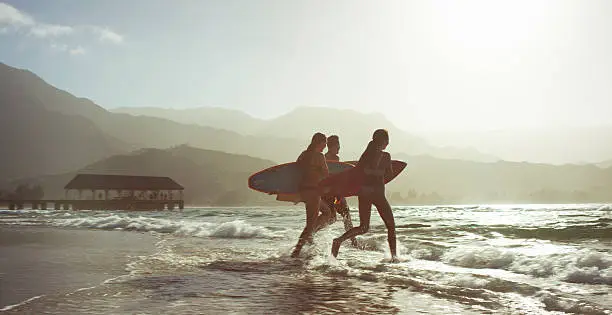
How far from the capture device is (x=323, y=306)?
4867 millimetres

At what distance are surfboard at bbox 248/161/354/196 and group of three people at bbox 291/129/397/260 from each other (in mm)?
549

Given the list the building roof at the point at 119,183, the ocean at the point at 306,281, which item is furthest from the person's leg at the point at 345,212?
the building roof at the point at 119,183

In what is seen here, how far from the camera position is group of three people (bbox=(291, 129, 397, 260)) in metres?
8.41

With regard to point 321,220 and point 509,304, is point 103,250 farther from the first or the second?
point 509,304

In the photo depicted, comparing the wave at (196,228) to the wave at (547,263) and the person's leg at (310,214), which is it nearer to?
the person's leg at (310,214)

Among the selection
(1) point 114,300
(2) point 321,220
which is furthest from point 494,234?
(1) point 114,300

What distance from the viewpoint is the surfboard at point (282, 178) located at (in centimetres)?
1058

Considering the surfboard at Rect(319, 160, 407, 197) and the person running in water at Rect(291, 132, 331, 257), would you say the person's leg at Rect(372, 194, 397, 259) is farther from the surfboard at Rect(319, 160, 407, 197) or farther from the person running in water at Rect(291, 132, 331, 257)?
the person running in water at Rect(291, 132, 331, 257)

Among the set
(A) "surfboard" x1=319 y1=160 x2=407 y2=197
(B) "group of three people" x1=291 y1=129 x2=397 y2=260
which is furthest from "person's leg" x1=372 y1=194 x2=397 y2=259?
(A) "surfboard" x1=319 y1=160 x2=407 y2=197

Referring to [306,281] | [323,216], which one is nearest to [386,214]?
[323,216]

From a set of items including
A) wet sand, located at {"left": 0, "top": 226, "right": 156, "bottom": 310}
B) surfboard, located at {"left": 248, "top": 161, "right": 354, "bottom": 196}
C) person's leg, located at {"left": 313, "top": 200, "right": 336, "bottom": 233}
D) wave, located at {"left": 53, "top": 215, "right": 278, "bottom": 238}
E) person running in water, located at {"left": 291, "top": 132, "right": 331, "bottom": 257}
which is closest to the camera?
wet sand, located at {"left": 0, "top": 226, "right": 156, "bottom": 310}

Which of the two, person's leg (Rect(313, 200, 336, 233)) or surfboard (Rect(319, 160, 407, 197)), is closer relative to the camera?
surfboard (Rect(319, 160, 407, 197))

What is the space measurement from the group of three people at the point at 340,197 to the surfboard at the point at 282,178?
549 mm

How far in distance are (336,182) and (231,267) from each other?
2.47 m
